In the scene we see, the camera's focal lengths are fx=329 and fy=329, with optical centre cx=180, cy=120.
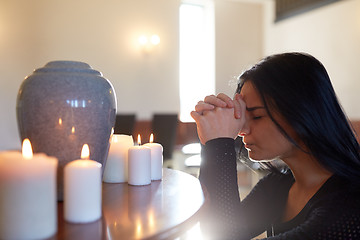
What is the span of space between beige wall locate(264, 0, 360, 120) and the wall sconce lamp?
232 centimetres

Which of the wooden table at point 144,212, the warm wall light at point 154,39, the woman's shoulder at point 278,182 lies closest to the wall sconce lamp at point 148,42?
the warm wall light at point 154,39

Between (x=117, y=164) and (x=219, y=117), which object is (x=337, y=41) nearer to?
(x=219, y=117)

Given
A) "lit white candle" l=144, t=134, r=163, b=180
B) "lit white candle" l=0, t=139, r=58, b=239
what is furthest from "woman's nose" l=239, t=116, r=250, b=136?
"lit white candle" l=0, t=139, r=58, b=239

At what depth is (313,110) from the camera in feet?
3.01

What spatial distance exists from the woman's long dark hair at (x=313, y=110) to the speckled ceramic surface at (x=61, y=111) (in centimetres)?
50

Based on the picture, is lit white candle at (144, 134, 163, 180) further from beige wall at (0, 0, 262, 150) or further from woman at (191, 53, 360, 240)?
beige wall at (0, 0, 262, 150)

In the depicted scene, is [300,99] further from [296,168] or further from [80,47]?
[80,47]

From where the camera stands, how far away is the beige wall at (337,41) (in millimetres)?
4551

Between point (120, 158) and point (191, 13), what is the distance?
18.0ft

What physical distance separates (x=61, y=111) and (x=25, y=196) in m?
0.23

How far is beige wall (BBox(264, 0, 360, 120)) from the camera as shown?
4.55 m

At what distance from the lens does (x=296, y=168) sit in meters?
1.05

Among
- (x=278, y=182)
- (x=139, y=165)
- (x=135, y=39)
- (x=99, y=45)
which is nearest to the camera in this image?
(x=139, y=165)

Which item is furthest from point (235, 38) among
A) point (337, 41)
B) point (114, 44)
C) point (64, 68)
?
point (64, 68)
